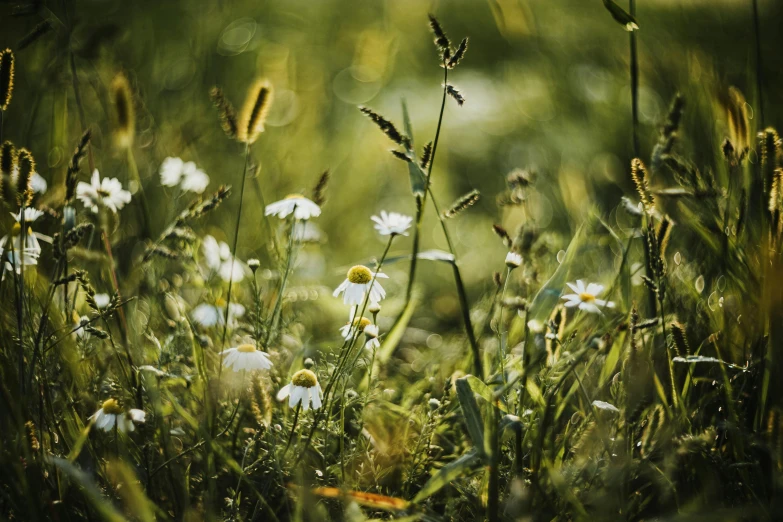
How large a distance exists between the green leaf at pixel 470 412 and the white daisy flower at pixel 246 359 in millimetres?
364

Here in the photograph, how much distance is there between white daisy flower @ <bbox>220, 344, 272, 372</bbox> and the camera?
1.12 m

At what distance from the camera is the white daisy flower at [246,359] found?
1.12 metres

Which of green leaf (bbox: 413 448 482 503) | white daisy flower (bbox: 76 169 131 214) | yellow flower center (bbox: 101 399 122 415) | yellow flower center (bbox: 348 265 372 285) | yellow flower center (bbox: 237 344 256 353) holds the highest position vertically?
white daisy flower (bbox: 76 169 131 214)

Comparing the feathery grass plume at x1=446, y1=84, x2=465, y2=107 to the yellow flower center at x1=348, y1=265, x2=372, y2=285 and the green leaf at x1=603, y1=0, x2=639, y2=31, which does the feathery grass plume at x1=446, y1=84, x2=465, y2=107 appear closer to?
the green leaf at x1=603, y1=0, x2=639, y2=31

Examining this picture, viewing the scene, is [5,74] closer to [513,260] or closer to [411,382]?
[513,260]

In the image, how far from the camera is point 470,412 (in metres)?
0.98

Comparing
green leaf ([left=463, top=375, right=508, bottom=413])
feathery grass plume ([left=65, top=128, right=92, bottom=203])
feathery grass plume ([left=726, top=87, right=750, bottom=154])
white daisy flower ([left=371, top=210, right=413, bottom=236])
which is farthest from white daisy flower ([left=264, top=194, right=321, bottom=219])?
feathery grass plume ([left=726, top=87, right=750, bottom=154])

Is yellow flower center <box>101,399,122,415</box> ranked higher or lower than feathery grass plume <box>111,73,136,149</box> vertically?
lower

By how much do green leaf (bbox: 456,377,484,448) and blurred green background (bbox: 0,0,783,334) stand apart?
2.98 feet

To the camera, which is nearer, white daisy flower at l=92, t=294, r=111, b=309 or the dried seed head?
the dried seed head

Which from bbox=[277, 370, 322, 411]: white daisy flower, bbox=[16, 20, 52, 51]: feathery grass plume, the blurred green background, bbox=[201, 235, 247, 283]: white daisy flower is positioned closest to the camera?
bbox=[277, 370, 322, 411]: white daisy flower

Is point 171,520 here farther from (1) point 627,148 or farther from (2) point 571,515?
(1) point 627,148

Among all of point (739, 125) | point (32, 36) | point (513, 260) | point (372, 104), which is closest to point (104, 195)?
point (32, 36)

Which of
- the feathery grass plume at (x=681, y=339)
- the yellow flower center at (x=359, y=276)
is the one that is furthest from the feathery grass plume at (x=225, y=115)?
the feathery grass plume at (x=681, y=339)
